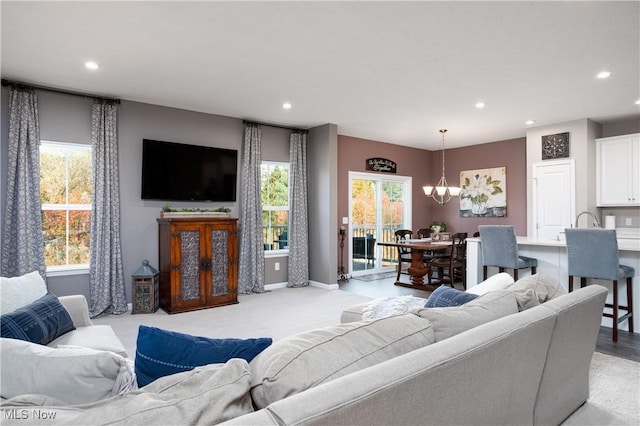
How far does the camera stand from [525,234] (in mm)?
7023

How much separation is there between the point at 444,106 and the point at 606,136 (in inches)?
123

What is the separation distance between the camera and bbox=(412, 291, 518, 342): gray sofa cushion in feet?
4.58

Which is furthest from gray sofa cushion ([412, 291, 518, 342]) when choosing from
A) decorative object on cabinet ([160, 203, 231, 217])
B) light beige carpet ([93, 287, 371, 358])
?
decorative object on cabinet ([160, 203, 231, 217])

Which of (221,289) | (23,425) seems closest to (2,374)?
(23,425)

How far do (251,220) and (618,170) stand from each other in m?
5.65

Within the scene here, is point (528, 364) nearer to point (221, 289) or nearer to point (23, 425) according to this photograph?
point (23, 425)

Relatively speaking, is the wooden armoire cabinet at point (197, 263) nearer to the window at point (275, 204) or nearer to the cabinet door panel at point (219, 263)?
the cabinet door panel at point (219, 263)

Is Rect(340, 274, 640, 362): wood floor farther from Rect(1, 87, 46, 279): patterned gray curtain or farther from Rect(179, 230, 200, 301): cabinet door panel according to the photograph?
Rect(1, 87, 46, 279): patterned gray curtain

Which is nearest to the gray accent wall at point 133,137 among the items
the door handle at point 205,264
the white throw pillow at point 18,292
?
the door handle at point 205,264

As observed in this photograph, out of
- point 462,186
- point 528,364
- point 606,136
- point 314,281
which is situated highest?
point 606,136

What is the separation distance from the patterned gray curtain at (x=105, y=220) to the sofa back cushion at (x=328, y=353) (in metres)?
4.14

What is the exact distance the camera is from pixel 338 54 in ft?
10.8

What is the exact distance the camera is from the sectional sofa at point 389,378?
799mm
